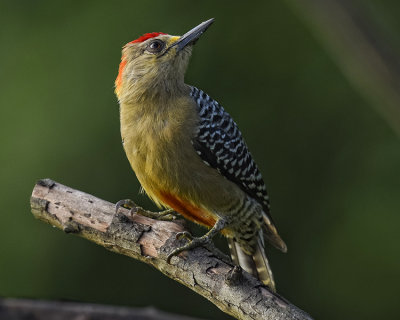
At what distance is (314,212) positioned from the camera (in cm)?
841

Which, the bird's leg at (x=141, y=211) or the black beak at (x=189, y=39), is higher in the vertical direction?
the black beak at (x=189, y=39)

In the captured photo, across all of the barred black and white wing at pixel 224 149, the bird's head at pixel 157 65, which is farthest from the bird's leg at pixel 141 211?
the bird's head at pixel 157 65

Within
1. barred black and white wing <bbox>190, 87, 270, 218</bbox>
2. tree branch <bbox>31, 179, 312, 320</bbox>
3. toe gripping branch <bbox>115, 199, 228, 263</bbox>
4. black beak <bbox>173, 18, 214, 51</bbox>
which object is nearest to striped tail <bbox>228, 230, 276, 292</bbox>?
barred black and white wing <bbox>190, 87, 270, 218</bbox>

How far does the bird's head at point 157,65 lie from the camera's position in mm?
5145

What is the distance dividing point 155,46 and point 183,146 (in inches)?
31.9

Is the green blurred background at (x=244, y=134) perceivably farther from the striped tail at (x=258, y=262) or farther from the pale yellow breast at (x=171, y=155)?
the pale yellow breast at (x=171, y=155)

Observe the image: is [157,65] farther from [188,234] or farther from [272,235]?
[272,235]

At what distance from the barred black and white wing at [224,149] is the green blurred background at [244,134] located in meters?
2.47

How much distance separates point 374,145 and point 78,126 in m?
3.42

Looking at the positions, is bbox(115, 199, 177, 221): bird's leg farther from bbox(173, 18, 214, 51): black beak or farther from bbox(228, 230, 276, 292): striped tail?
bbox(173, 18, 214, 51): black beak

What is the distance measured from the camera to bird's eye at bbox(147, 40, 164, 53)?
5.24 metres

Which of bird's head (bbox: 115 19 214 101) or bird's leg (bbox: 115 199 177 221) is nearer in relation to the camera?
bird's leg (bbox: 115 199 177 221)

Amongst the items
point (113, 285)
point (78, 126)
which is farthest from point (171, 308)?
point (78, 126)

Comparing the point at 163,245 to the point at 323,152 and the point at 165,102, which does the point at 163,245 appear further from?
the point at 323,152
